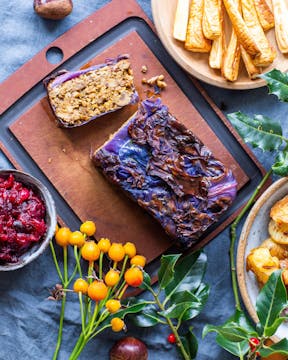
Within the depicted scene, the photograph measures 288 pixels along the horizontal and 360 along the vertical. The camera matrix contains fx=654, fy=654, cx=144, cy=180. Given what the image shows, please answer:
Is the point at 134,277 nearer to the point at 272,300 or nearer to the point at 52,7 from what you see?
the point at 272,300

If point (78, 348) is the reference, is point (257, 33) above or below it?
above

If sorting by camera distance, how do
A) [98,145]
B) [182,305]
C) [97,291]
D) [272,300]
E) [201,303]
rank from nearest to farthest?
1. [272,300]
2. [97,291]
3. [182,305]
4. [201,303]
5. [98,145]

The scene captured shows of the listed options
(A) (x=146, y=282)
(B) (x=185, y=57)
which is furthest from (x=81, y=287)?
→ (B) (x=185, y=57)

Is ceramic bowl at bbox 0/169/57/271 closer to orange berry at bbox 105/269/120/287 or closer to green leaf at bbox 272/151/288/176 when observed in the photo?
orange berry at bbox 105/269/120/287

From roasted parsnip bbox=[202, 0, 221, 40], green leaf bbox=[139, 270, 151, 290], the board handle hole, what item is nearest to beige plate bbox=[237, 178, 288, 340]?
green leaf bbox=[139, 270, 151, 290]

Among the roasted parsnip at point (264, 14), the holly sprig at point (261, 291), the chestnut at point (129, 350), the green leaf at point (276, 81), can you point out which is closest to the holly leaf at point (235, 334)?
the holly sprig at point (261, 291)

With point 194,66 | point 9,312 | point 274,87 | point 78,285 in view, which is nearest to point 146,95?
point 194,66
